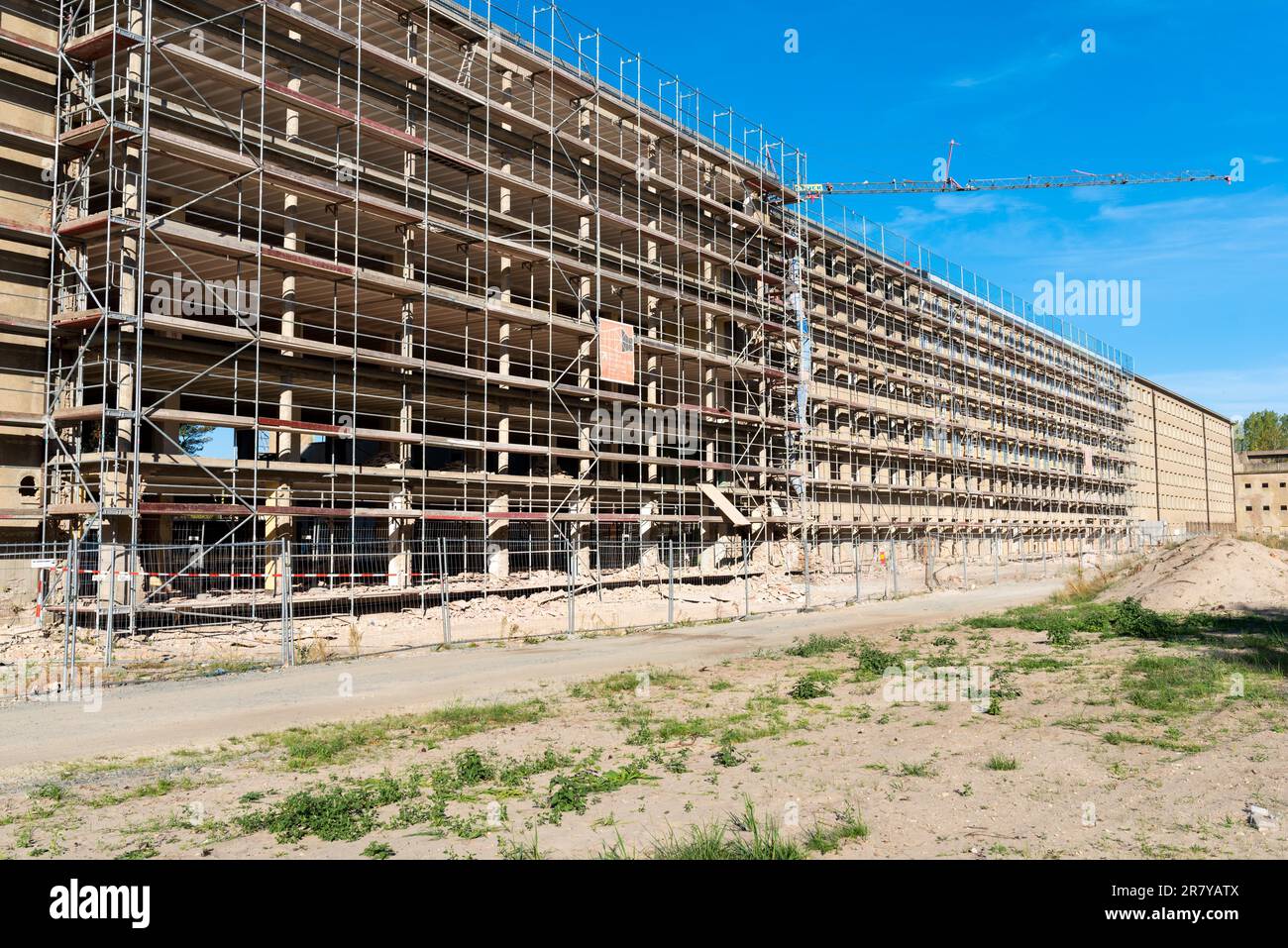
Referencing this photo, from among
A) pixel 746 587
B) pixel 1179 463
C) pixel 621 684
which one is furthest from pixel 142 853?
pixel 1179 463

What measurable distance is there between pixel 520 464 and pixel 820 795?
24716 mm

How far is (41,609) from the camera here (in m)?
17.9

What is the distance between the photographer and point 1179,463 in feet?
320

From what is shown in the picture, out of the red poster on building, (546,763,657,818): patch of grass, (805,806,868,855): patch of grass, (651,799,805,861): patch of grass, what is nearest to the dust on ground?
the red poster on building

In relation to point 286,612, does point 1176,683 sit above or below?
below

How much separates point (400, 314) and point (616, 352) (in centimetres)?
800

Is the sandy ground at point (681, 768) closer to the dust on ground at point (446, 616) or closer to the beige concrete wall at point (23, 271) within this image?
the dust on ground at point (446, 616)

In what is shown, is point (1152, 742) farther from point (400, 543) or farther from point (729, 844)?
point (400, 543)

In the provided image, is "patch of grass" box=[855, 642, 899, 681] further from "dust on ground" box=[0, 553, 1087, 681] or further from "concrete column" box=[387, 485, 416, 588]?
"concrete column" box=[387, 485, 416, 588]

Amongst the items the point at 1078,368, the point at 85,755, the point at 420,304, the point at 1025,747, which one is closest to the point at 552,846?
the point at 1025,747

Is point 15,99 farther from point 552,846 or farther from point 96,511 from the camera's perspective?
point 552,846

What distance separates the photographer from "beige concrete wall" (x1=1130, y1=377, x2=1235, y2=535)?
88562 millimetres

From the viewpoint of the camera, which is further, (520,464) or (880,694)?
(520,464)

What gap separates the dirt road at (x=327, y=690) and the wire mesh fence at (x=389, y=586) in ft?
5.65
